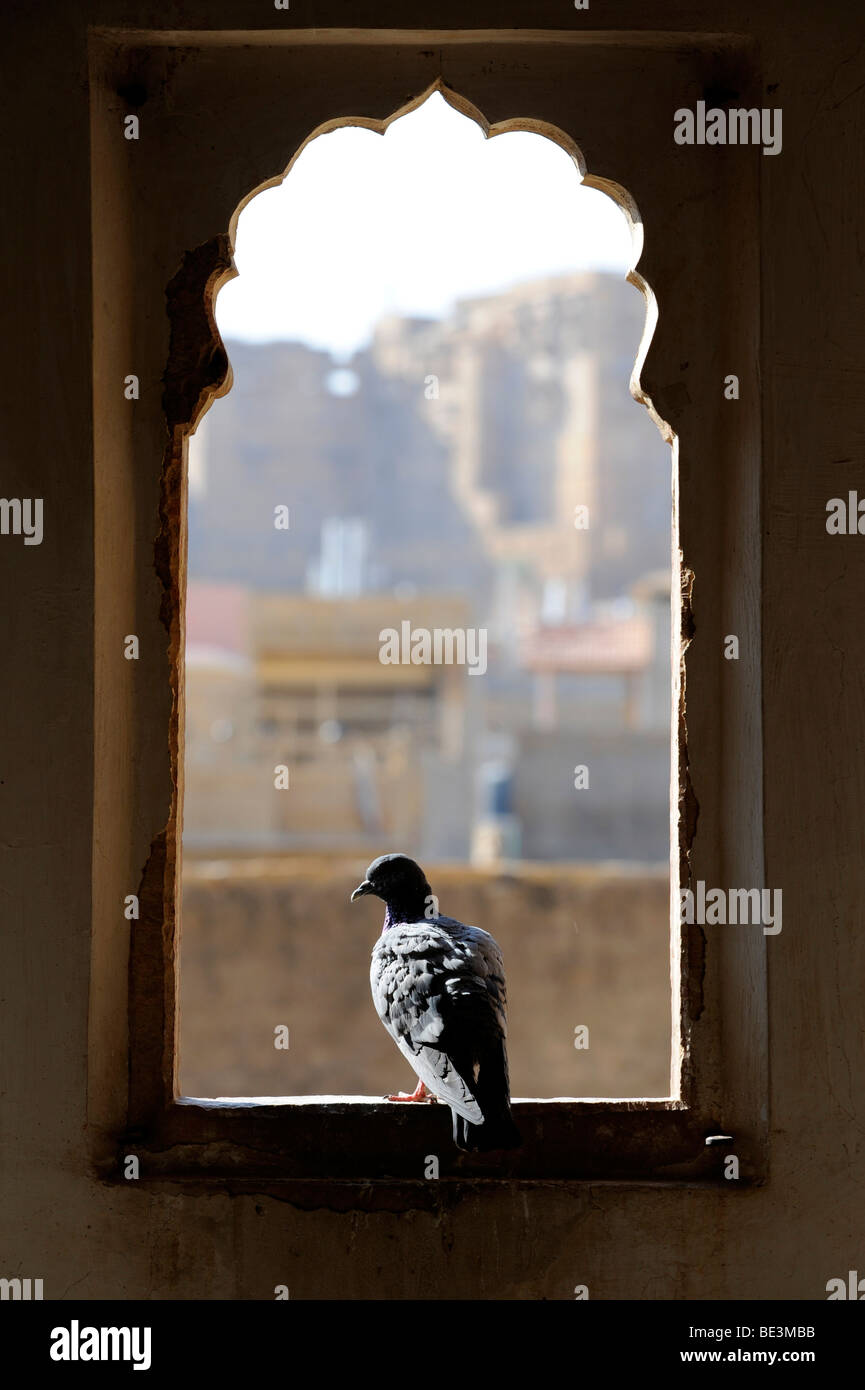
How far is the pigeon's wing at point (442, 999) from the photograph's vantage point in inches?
74.0

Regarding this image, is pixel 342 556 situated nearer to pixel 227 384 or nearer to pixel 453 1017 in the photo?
pixel 227 384

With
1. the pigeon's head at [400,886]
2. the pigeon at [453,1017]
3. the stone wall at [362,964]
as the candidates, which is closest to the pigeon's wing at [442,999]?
the pigeon at [453,1017]

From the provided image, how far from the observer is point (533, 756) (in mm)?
18312

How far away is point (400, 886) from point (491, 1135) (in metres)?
0.50

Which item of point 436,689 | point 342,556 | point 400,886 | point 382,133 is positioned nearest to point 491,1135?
point 400,886

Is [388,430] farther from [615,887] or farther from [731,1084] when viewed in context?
[731,1084]

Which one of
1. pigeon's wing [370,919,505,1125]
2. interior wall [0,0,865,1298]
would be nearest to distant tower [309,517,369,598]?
interior wall [0,0,865,1298]

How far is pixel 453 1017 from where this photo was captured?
A: 75.2 inches

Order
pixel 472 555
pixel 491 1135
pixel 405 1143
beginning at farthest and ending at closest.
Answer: pixel 472 555 → pixel 405 1143 → pixel 491 1135

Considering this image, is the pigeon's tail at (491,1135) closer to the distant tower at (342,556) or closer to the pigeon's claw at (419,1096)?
the pigeon's claw at (419,1096)

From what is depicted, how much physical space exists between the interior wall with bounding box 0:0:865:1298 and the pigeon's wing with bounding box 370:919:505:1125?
238 millimetres
